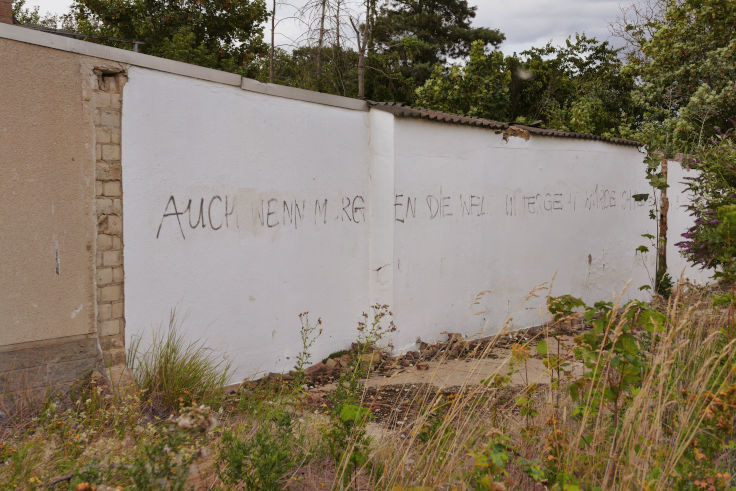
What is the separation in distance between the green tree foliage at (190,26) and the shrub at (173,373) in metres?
15.3

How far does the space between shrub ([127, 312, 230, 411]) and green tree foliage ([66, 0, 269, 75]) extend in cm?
1527

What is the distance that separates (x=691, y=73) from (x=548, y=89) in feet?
15.5

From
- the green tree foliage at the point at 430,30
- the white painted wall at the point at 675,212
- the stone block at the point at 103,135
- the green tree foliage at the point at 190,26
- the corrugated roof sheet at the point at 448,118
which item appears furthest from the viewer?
the green tree foliage at the point at 430,30

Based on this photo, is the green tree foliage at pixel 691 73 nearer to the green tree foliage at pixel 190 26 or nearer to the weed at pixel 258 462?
the green tree foliage at pixel 190 26

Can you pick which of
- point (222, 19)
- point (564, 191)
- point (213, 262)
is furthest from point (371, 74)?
point (213, 262)

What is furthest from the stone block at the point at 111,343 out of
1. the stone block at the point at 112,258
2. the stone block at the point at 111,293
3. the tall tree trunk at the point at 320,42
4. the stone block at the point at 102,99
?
the tall tree trunk at the point at 320,42

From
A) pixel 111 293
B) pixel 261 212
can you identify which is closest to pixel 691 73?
pixel 261 212

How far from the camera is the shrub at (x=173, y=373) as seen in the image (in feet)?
15.5

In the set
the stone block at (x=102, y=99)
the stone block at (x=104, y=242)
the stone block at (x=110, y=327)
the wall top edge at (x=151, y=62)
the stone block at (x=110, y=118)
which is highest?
the wall top edge at (x=151, y=62)

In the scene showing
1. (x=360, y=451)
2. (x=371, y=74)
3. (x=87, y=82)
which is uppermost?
(x=371, y=74)

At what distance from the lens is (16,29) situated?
4375 mm

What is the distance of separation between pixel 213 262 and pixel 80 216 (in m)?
1.26

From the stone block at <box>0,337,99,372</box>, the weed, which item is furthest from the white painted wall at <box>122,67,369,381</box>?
the weed

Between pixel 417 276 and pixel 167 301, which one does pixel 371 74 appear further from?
pixel 167 301
